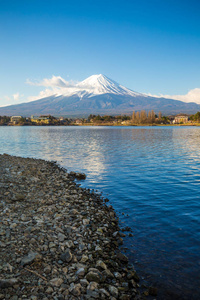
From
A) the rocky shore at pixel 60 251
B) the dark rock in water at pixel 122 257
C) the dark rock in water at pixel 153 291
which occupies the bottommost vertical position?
the dark rock in water at pixel 153 291

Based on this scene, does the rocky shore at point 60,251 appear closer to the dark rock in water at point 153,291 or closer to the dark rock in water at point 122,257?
the dark rock in water at point 122,257

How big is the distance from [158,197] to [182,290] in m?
9.03

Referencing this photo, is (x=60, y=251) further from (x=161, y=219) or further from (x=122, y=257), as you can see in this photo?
(x=161, y=219)

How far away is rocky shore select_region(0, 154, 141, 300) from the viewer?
598cm

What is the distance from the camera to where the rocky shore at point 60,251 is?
598 centimetres

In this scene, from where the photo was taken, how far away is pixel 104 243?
28.8 feet

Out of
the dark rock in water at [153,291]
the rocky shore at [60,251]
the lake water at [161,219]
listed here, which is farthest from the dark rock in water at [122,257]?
the dark rock in water at [153,291]

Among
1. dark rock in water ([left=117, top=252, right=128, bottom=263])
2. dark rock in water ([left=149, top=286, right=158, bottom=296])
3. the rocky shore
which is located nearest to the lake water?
dark rock in water ([left=149, top=286, right=158, bottom=296])

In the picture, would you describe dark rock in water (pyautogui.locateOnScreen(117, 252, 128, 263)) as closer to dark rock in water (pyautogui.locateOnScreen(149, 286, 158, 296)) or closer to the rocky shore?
the rocky shore

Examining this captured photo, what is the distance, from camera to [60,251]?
7711 mm

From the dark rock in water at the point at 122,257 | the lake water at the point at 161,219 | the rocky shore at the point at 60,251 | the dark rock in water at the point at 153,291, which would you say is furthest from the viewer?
the dark rock in water at the point at 122,257

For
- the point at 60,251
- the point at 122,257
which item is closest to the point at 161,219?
the point at 122,257

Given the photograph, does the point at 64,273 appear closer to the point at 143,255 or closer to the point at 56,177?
the point at 143,255

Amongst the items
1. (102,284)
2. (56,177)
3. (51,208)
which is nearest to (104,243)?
(102,284)
